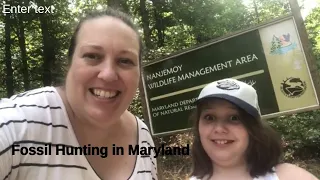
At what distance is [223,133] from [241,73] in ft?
4.04

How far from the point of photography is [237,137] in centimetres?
186

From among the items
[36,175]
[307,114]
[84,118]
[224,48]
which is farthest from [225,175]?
[307,114]

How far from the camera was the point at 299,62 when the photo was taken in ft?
8.64

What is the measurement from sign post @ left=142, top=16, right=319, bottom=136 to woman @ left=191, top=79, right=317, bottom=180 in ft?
2.67

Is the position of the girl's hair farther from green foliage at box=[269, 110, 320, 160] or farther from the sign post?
green foliage at box=[269, 110, 320, 160]

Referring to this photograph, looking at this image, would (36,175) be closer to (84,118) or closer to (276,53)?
(84,118)

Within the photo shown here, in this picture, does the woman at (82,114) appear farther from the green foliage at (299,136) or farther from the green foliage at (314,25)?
the green foliage at (314,25)

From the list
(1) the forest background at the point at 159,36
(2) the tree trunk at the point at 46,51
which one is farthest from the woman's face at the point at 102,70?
A: (2) the tree trunk at the point at 46,51

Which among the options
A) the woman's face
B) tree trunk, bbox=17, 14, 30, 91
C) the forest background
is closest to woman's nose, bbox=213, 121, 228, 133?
the woman's face

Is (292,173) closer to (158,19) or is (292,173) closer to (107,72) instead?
(107,72)

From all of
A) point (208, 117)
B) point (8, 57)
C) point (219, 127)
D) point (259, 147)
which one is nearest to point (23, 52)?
point (8, 57)

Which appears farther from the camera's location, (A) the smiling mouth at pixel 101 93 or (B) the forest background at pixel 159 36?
(B) the forest background at pixel 159 36

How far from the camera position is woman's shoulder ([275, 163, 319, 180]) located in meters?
1.73

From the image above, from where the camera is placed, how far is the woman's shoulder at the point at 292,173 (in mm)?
1730
